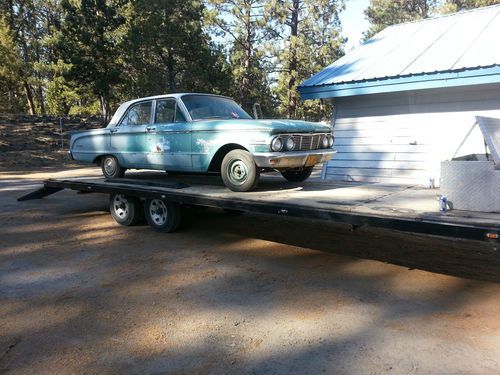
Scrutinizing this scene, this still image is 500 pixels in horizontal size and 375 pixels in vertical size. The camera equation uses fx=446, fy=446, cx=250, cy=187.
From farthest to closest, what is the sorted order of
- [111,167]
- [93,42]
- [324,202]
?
[93,42]
[111,167]
[324,202]

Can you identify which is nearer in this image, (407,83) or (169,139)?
(169,139)

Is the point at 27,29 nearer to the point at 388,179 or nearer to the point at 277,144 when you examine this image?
the point at 388,179

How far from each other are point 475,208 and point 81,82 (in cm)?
2672

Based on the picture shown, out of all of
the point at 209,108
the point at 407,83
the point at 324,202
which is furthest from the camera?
the point at 407,83

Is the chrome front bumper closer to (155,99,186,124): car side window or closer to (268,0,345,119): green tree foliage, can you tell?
(155,99,186,124): car side window

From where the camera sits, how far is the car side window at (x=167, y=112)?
22.7 feet

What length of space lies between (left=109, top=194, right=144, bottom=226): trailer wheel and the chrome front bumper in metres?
2.60

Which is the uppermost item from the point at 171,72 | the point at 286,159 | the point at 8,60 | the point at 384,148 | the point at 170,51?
the point at 170,51

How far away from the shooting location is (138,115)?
24.9 feet

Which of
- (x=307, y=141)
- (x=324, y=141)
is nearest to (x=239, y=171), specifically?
(x=307, y=141)

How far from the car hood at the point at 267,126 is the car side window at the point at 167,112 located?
19.8 inches

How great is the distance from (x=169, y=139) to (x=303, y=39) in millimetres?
22555

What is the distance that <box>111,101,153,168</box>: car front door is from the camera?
737 cm

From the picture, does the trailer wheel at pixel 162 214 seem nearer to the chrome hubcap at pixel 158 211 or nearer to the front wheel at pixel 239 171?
the chrome hubcap at pixel 158 211
